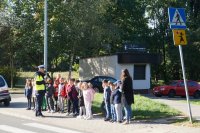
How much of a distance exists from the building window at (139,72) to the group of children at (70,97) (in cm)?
1924

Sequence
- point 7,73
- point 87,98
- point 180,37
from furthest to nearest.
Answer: point 7,73
point 87,98
point 180,37

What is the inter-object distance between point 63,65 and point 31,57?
4709 mm

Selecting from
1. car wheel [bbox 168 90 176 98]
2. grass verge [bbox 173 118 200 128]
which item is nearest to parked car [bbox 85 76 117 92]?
car wheel [bbox 168 90 176 98]

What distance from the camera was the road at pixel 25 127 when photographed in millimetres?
13617

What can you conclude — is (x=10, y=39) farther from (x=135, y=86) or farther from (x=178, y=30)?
(x=178, y=30)

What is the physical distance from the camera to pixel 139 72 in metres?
38.2

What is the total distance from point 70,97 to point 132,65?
2046 centimetres

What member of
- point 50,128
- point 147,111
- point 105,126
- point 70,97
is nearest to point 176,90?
point 147,111

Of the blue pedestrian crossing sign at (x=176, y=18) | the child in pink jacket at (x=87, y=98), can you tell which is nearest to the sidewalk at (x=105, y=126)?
the child in pink jacket at (x=87, y=98)

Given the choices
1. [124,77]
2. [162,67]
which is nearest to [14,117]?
[124,77]

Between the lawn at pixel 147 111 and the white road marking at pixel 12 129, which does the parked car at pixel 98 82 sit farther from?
the white road marking at pixel 12 129

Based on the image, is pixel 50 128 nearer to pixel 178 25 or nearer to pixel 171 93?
pixel 178 25

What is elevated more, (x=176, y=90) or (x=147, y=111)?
(x=176, y=90)

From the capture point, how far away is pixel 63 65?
46875 mm
